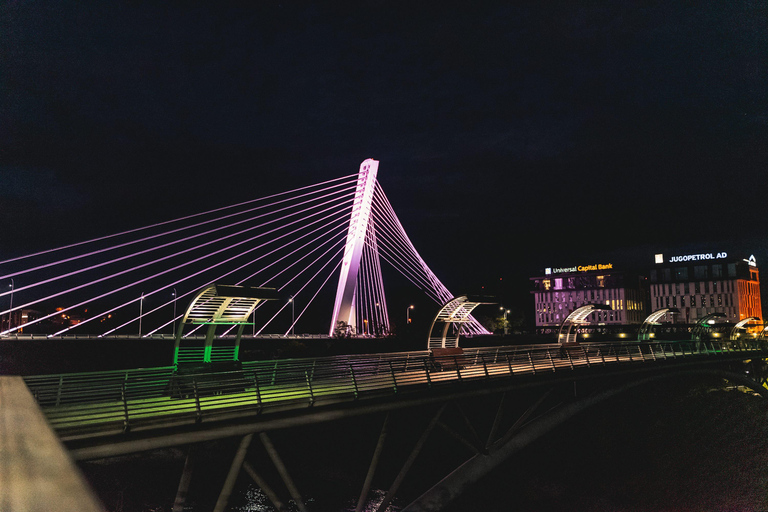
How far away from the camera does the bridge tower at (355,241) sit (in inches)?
1499

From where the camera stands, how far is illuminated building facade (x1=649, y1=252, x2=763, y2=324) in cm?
12575

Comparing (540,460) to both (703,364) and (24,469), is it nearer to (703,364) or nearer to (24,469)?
(703,364)

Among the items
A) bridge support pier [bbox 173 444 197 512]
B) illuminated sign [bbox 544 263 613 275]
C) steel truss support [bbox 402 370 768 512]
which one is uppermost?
illuminated sign [bbox 544 263 613 275]

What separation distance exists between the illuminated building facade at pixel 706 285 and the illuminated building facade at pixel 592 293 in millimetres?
4761

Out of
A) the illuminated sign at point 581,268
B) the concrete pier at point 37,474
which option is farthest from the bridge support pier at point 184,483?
the illuminated sign at point 581,268

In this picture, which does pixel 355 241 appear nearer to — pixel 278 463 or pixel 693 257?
pixel 278 463

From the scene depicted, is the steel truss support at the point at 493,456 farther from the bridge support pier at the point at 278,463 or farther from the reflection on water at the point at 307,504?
the reflection on water at the point at 307,504

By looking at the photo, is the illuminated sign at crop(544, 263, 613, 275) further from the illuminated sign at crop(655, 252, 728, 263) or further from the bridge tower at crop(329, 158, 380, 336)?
the bridge tower at crop(329, 158, 380, 336)

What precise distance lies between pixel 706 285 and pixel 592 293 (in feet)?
81.2

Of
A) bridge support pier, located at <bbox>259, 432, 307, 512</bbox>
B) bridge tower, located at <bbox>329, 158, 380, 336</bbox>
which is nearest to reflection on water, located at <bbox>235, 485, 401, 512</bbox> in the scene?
bridge support pier, located at <bbox>259, 432, 307, 512</bbox>

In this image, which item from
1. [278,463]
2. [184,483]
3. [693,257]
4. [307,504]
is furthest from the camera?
[693,257]

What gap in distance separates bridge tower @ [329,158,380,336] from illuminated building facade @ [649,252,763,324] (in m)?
112

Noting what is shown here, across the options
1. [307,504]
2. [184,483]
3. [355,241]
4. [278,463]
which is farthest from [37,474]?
[355,241]

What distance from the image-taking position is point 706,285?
129000 mm
